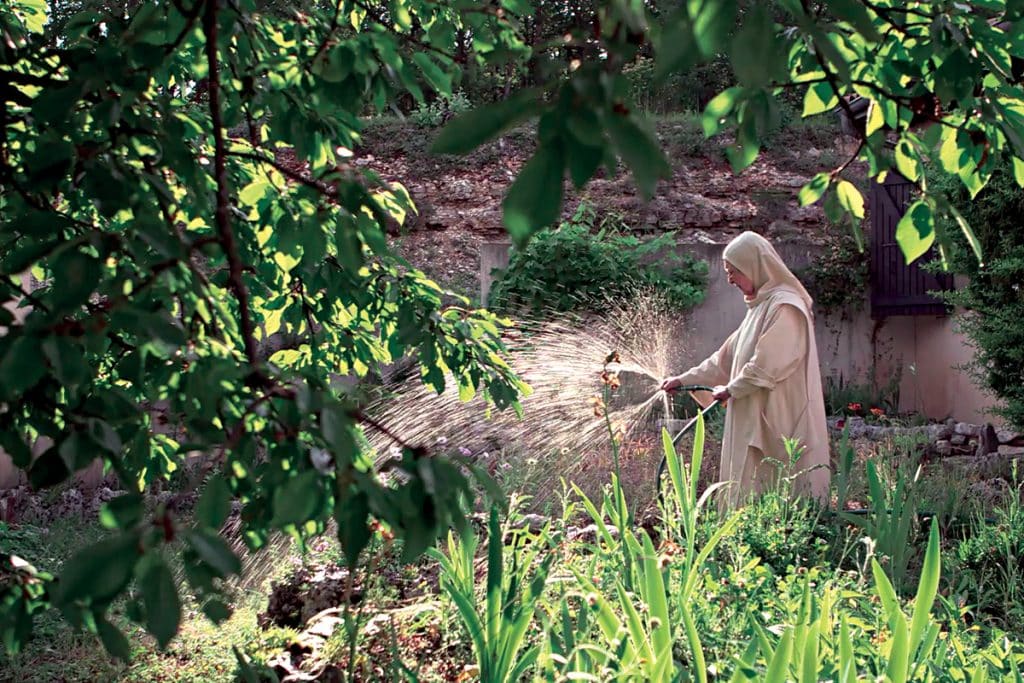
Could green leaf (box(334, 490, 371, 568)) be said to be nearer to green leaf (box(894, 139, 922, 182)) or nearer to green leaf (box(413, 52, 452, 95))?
green leaf (box(413, 52, 452, 95))

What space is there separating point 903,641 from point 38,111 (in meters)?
1.80

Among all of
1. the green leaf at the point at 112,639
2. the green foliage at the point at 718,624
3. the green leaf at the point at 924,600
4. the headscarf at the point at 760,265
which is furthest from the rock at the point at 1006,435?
the green leaf at the point at 112,639

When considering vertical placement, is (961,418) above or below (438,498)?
below

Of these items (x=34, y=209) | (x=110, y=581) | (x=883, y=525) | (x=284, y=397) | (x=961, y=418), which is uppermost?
(x=34, y=209)

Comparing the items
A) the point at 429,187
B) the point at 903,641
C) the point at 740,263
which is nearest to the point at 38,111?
the point at 903,641

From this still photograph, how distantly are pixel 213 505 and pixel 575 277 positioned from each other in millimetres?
9899

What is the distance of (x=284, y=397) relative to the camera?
1.17 meters

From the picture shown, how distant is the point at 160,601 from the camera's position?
0.90m

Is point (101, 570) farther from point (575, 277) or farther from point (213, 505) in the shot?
point (575, 277)

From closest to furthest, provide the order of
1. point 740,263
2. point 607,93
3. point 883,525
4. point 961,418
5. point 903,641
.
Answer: point 607,93, point 903,641, point 883,525, point 740,263, point 961,418

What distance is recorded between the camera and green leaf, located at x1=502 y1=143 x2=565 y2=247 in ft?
2.59

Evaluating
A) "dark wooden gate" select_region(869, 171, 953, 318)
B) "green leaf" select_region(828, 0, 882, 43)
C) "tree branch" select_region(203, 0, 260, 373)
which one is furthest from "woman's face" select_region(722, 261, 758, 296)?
"dark wooden gate" select_region(869, 171, 953, 318)

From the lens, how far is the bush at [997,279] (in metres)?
7.34

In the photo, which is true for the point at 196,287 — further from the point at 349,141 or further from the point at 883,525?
the point at 883,525
